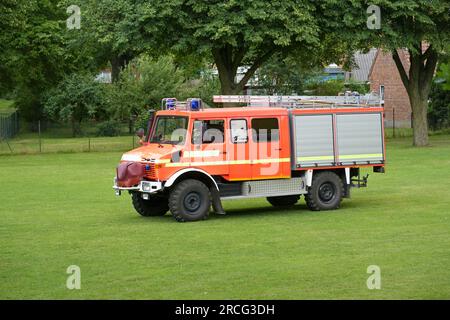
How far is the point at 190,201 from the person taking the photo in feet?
69.1

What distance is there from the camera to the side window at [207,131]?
70.2 ft

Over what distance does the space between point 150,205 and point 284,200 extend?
3495 mm

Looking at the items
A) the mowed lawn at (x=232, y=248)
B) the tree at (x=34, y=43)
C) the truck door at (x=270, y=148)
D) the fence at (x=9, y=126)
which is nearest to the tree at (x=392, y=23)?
the tree at (x=34, y=43)

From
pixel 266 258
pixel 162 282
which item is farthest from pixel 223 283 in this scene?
pixel 266 258

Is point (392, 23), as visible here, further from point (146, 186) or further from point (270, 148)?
point (146, 186)

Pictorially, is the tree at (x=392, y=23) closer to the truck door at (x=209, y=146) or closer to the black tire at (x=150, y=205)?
the black tire at (x=150, y=205)

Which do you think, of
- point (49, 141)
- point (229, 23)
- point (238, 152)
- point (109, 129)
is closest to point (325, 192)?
point (238, 152)

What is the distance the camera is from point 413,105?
48.9 meters

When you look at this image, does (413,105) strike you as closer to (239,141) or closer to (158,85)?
(158,85)

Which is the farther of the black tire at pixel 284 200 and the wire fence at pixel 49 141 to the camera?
the wire fence at pixel 49 141

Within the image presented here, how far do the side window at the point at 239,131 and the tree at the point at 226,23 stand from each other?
61.9ft

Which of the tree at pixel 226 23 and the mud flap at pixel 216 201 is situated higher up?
the tree at pixel 226 23

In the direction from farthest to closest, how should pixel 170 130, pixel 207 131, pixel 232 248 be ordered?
pixel 170 130, pixel 207 131, pixel 232 248

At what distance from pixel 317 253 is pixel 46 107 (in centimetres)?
5412
